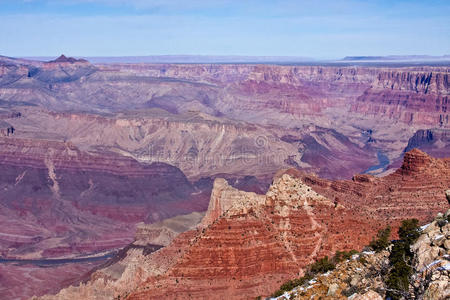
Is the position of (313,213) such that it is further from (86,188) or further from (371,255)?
(86,188)

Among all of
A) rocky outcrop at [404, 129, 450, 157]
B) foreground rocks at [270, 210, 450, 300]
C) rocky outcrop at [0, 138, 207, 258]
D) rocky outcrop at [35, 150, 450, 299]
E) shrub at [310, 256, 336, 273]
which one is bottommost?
rocky outcrop at [0, 138, 207, 258]

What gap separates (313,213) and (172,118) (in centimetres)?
15999

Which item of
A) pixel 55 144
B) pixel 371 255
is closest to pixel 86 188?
pixel 55 144

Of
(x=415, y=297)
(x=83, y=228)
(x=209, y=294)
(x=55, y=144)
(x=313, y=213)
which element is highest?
(x=415, y=297)

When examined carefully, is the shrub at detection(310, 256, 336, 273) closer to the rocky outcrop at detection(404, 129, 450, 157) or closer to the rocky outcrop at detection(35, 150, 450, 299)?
the rocky outcrop at detection(35, 150, 450, 299)

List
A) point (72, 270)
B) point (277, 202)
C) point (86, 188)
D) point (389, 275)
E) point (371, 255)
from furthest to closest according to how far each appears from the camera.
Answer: point (86, 188), point (72, 270), point (277, 202), point (371, 255), point (389, 275)

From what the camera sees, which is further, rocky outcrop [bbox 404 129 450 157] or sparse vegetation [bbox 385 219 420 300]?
rocky outcrop [bbox 404 129 450 157]

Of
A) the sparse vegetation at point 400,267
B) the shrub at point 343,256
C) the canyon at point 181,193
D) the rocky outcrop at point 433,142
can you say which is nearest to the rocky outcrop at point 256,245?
the canyon at point 181,193

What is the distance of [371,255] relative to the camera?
26.2m

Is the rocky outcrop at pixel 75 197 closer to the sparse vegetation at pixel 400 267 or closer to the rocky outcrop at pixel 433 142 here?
the rocky outcrop at pixel 433 142

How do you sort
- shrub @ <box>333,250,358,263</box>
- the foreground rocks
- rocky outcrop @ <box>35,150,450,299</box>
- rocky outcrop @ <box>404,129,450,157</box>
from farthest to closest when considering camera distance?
rocky outcrop @ <box>404,129,450,157</box> → rocky outcrop @ <box>35,150,450,299</box> → shrub @ <box>333,250,358,263</box> → the foreground rocks

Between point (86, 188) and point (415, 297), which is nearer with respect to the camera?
point (415, 297)

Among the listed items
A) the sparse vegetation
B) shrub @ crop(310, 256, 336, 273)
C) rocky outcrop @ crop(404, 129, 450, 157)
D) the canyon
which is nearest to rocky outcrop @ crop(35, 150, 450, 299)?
the canyon

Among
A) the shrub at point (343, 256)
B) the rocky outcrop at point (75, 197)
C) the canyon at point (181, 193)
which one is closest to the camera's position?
the shrub at point (343, 256)
